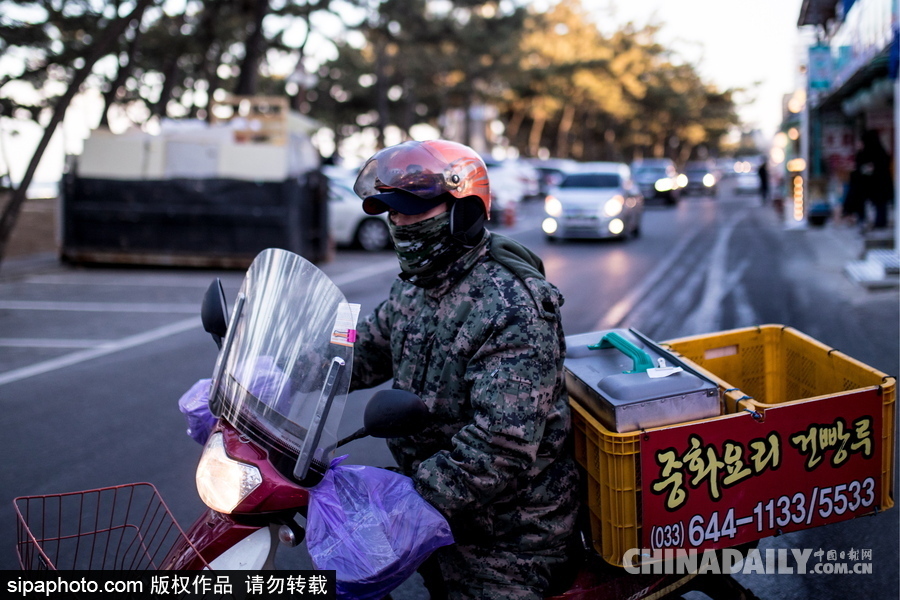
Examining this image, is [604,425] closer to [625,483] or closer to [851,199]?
[625,483]

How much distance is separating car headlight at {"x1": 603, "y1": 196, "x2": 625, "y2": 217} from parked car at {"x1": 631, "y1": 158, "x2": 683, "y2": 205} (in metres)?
14.7

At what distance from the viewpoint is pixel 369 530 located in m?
2.04

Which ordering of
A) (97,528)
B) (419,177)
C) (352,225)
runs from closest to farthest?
(419,177) → (97,528) → (352,225)

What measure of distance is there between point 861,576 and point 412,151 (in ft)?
9.02

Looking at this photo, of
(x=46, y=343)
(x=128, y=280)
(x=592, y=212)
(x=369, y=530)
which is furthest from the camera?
(x=592, y=212)

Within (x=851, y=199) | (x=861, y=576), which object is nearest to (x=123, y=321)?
(x=861, y=576)

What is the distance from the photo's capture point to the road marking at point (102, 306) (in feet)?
35.3

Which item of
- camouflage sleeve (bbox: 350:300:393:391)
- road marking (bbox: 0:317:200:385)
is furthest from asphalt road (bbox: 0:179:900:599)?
camouflage sleeve (bbox: 350:300:393:391)

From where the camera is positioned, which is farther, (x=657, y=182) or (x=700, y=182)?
(x=700, y=182)

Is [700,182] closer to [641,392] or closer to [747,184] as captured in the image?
[747,184]

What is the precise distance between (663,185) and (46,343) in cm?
2825

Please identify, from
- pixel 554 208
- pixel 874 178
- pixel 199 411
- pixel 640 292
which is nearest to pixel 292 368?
pixel 199 411

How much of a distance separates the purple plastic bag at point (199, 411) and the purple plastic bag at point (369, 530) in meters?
0.59
